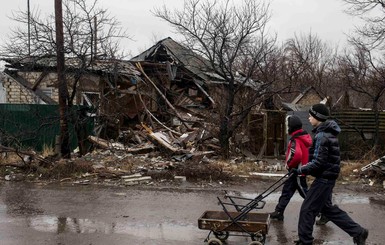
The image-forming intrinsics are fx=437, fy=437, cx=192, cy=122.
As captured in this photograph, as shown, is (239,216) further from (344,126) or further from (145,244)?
(344,126)

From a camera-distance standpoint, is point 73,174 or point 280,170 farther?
point 280,170

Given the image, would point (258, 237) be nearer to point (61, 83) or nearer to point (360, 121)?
point (61, 83)

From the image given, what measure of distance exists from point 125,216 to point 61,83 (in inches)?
226

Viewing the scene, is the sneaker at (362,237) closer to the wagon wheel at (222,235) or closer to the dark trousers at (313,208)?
the dark trousers at (313,208)

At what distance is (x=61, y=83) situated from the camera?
38.0 ft

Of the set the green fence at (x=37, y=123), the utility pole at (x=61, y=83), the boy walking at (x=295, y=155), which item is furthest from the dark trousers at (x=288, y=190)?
the green fence at (x=37, y=123)

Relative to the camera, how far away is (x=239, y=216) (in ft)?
18.0

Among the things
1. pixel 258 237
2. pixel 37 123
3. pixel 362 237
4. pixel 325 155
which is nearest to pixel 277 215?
pixel 258 237

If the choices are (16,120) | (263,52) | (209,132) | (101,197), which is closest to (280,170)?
(209,132)

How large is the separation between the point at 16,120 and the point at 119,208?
8480 millimetres

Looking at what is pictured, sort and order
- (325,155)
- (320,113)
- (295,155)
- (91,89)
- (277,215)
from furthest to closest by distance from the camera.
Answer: (91,89) → (277,215) → (295,155) → (320,113) → (325,155)

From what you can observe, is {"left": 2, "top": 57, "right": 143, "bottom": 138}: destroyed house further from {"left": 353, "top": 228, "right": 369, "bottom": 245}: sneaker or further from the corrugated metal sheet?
{"left": 353, "top": 228, "right": 369, "bottom": 245}: sneaker

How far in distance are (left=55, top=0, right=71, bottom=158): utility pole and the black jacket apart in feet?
26.3

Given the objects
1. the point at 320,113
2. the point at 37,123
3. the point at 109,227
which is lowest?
the point at 109,227
